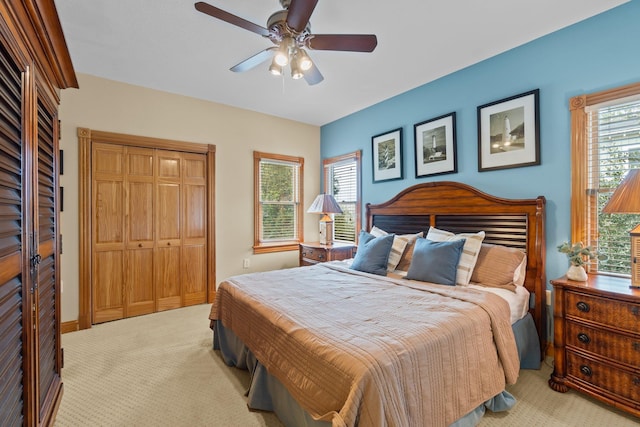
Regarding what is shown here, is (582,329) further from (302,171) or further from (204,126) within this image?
(204,126)

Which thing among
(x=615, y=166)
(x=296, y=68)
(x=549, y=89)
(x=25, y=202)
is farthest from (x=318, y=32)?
(x=615, y=166)

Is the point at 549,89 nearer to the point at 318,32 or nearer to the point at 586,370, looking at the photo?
the point at 318,32

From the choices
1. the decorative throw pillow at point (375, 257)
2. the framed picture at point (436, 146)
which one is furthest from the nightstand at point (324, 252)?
the framed picture at point (436, 146)

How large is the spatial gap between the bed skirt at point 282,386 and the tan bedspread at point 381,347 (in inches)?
4.9

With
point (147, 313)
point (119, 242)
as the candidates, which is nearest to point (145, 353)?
point (147, 313)

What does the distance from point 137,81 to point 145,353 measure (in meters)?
2.87

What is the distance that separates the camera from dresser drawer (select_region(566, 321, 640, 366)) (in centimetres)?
176

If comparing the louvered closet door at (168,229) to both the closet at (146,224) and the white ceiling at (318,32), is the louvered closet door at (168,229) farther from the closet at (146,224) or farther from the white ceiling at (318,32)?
the white ceiling at (318,32)

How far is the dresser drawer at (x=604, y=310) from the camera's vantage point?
5.76ft

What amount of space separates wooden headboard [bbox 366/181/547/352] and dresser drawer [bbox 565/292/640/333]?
1.52 ft

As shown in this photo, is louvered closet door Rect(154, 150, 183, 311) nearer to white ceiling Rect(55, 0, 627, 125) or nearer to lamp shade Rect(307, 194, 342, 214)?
white ceiling Rect(55, 0, 627, 125)

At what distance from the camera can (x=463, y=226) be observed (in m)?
2.96

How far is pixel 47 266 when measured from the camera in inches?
70.4

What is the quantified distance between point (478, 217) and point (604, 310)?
1186 millimetres
